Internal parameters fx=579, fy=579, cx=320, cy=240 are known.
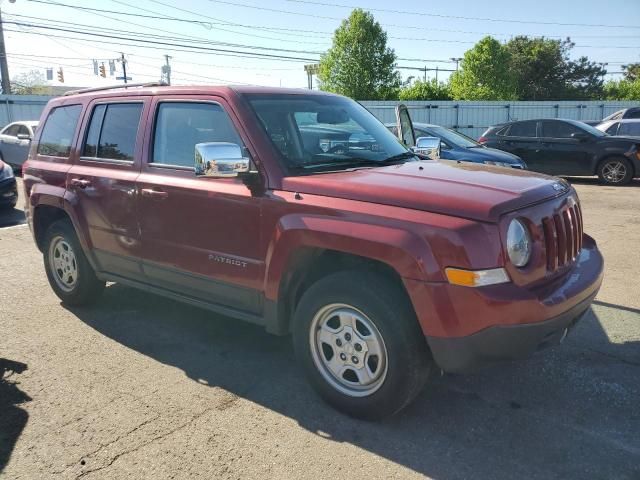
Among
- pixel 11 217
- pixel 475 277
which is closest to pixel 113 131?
pixel 475 277

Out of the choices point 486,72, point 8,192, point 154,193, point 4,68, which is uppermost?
point 486,72

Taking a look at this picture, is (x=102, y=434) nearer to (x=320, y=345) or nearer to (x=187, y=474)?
(x=187, y=474)

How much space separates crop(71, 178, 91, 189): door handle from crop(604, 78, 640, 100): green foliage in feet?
186

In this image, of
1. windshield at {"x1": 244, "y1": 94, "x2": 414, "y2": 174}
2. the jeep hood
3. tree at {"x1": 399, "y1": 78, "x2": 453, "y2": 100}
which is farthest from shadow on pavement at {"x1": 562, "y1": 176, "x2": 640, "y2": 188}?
tree at {"x1": 399, "y1": 78, "x2": 453, "y2": 100}

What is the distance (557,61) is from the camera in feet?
193

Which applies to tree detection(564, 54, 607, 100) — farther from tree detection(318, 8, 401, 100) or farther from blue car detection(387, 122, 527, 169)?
blue car detection(387, 122, 527, 169)

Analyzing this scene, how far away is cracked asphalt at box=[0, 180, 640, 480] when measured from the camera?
2.97 meters

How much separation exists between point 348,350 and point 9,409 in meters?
2.12

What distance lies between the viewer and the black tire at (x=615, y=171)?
13406 millimetres

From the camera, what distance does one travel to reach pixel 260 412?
3.51 metres

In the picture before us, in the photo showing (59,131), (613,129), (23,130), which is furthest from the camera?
(23,130)

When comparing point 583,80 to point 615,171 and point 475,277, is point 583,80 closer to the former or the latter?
point 615,171

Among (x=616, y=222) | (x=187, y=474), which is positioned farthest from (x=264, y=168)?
(x=616, y=222)

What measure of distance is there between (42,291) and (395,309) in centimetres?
437
